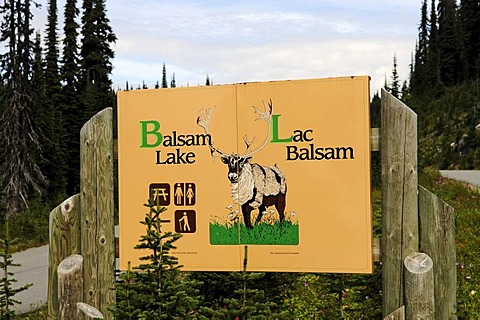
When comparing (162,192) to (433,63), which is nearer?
(162,192)

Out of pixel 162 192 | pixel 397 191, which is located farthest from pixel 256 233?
pixel 397 191

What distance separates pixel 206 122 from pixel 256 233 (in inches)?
42.1

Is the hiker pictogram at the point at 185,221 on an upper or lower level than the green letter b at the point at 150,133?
lower

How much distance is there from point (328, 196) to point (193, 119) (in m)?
1.37

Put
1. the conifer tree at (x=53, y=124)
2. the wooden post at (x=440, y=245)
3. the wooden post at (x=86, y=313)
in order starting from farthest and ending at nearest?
the conifer tree at (x=53, y=124) → the wooden post at (x=440, y=245) → the wooden post at (x=86, y=313)

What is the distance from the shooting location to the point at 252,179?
16.5 ft

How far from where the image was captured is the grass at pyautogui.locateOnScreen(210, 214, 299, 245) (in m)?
4.90

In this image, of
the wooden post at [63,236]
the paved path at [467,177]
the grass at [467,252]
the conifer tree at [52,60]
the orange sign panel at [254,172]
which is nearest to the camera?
the orange sign panel at [254,172]

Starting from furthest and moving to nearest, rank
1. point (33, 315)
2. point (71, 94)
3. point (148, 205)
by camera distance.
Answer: point (71, 94) < point (33, 315) < point (148, 205)

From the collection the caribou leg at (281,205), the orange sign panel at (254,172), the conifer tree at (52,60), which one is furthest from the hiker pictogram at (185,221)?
the conifer tree at (52,60)

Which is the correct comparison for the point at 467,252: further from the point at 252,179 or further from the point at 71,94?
the point at 71,94

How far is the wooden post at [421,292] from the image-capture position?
14.7 feet

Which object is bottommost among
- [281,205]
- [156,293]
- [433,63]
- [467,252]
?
[467,252]

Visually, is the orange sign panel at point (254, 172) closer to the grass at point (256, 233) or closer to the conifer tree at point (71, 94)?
the grass at point (256, 233)
